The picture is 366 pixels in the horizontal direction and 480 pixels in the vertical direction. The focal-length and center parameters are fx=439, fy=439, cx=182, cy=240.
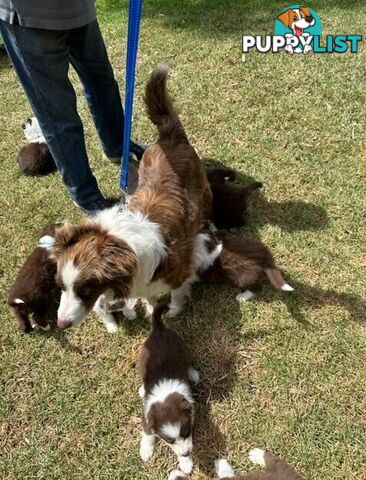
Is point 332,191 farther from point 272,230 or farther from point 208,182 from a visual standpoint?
point 208,182

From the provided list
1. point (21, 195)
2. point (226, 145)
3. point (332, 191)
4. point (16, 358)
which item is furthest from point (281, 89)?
point (16, 358)

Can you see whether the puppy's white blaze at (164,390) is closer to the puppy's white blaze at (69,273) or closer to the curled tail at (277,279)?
the puppy's white blaze at (69,273)

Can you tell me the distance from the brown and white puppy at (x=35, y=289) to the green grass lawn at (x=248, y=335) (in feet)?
0.78

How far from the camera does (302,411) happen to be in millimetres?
3102

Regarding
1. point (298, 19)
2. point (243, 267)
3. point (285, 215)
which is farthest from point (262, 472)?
point (298, 19)

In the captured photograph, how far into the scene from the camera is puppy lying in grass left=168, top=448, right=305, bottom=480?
2.61 m

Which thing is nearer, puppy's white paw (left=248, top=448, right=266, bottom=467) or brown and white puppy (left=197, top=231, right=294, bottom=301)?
puppy's white paw (left=248, top=448, right=266, bottom=467)

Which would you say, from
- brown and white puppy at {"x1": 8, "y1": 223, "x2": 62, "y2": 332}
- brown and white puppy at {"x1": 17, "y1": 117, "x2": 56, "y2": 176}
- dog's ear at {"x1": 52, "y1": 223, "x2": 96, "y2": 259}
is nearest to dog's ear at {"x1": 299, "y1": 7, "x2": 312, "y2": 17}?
brown and white puppy at {"x1": 17, "y1": 117, "x2": 56, "y2": 176}

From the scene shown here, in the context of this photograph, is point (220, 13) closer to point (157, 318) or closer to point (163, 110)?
point (163, 110)

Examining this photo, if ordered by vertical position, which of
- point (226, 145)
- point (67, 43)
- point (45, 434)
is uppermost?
point (67, 43)

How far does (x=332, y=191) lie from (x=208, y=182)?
128 centimetres

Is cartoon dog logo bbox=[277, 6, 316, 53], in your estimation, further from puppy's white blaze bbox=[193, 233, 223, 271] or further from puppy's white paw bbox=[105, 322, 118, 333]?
puppy's white paw bbox=[105, 322, 118, 333]

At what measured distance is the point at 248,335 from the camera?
137 inches

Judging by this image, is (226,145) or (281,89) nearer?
(226,145)
